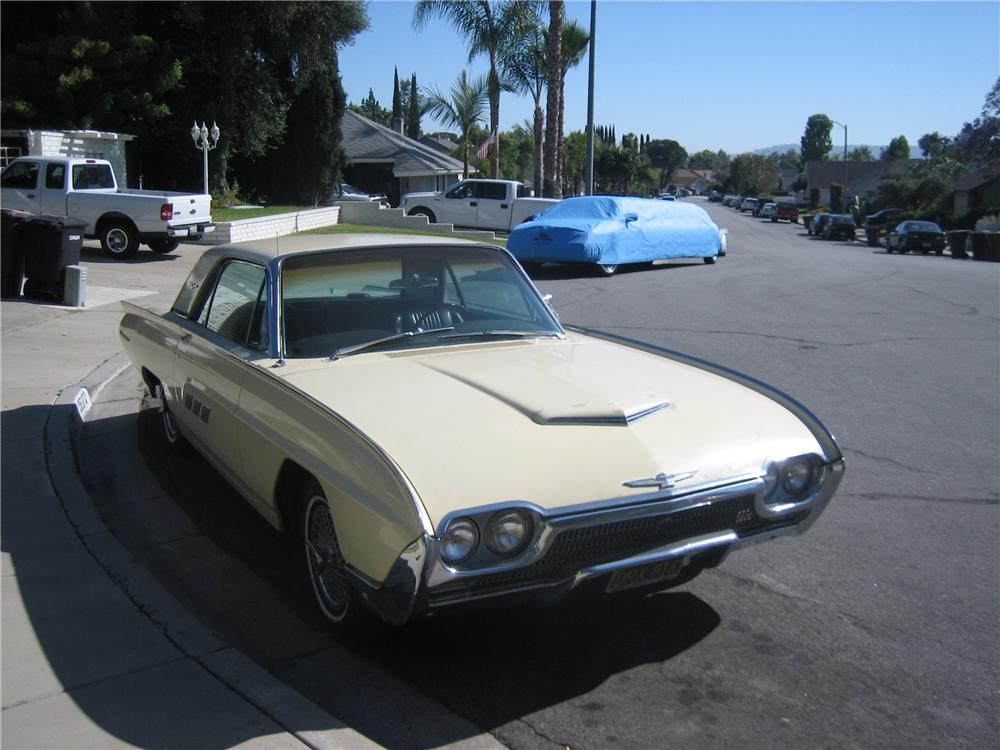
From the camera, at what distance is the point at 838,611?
442 centimetres

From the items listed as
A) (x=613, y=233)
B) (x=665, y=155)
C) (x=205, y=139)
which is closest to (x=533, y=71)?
(x=205, y=139)

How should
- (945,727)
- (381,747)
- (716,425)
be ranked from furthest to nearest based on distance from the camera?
1. (716,425)
2. (945,727)
3. (381,747)

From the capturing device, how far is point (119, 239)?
18.7 m

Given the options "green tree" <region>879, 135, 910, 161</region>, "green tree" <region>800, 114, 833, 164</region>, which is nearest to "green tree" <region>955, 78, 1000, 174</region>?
"green tree" <region>879, 135, 910, 161</region>

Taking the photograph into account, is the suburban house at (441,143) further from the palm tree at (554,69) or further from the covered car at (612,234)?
the covered car at (612,234)

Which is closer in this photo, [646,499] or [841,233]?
[646,499]

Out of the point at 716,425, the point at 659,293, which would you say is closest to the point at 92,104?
the point at 659,293

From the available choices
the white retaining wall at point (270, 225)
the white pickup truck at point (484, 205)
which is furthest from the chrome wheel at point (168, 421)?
the white pickup truck at point (484, 205)

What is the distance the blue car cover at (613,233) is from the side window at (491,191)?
6.44 meters

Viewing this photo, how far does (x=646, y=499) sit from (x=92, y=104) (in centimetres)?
2579

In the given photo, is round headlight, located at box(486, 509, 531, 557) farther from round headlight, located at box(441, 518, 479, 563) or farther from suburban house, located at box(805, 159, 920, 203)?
suburban house, located at box(805, 159, 920, 203)

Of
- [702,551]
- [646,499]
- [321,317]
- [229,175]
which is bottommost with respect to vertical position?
[702,551]

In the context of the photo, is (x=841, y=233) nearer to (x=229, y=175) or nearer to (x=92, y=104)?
(x=229, y=175)

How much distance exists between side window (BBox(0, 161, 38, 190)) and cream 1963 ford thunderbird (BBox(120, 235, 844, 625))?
48.0 feet
